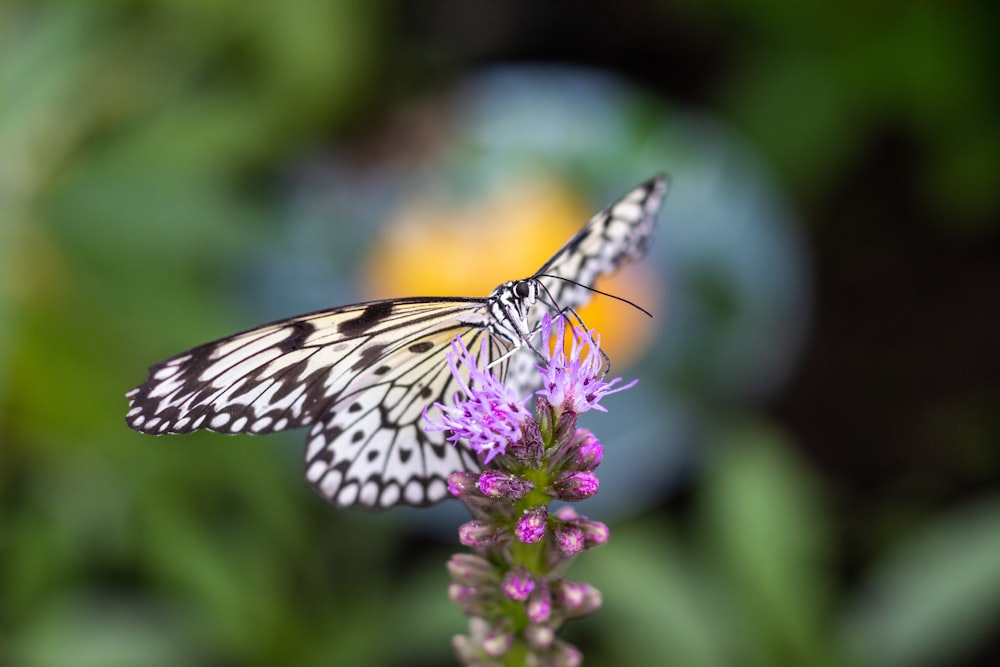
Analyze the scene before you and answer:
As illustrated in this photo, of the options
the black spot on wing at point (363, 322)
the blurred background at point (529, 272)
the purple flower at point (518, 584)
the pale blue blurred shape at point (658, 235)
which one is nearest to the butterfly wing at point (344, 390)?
the black spot on wing at point (363, 322)

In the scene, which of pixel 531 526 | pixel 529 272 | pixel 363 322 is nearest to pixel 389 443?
pixel 363 322

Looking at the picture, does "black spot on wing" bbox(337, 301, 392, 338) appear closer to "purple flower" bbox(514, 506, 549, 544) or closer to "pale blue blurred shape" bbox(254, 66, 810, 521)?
"purple flower" bbox(514, 506, 549, 544)

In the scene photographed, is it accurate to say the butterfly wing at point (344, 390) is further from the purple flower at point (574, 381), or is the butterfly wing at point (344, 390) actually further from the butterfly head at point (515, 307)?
the purple flower at point (574, 381)

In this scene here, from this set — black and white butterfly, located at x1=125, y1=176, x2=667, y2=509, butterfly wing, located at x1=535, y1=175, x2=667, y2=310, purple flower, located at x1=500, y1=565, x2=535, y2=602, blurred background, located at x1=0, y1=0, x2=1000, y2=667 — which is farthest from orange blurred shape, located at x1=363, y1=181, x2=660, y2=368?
purple flower, located at x1=500, y1=565, x2=535, y2=602

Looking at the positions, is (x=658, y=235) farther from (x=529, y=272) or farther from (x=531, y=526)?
(x=531, y=526)

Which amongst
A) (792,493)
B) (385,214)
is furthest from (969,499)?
(385,214)

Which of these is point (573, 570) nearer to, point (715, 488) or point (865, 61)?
point (715, 488)
